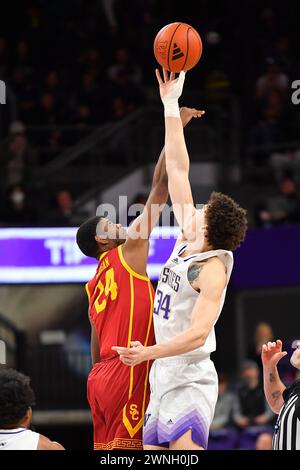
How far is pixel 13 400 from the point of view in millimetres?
5262

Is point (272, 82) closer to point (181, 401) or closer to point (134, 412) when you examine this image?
point (134, 412)

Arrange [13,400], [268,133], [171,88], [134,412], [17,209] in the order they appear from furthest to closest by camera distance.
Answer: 1. [268,133]
2. [17,209]
3. [171,88]
4. [134,412]
5. [13,400]

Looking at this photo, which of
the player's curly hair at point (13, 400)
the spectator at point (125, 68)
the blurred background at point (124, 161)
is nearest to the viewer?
the player's curly hair at point (13, 400)

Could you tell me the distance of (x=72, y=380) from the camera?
43.8 feet

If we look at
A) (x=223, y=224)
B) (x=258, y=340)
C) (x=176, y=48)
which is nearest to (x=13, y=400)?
(x=223, y=224)

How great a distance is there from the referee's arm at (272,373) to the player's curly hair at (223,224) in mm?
628

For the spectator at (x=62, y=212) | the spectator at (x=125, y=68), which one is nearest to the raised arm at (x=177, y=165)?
the spectator at (x=62, y=212)

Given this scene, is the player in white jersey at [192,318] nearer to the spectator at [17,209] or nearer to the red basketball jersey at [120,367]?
the red basketball jersey at [120,367]

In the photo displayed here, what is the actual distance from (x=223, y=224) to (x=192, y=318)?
55 cm

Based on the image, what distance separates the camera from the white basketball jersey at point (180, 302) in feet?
18.4
